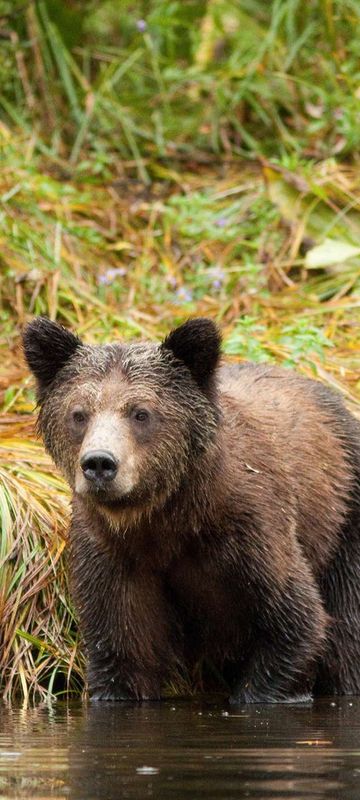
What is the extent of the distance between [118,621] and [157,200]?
658 cm

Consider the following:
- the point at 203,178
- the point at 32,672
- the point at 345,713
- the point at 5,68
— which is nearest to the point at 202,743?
the point at 345,713

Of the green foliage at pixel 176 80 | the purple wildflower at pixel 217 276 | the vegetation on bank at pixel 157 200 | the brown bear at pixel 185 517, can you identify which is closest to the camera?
the brown bear at pixel 185 517

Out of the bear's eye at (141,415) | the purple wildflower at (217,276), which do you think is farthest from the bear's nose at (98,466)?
the purple wildflower at (217,276)

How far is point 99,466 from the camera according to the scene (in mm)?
5938

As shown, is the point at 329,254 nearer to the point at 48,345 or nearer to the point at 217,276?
the point at 217,276

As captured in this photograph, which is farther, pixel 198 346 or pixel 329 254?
pixel 329 254

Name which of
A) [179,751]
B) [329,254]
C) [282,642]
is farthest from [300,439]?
[329,254]

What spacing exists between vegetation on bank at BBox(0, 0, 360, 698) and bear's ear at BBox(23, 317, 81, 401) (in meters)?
1.12

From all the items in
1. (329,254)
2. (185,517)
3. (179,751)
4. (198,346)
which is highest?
(329,254)

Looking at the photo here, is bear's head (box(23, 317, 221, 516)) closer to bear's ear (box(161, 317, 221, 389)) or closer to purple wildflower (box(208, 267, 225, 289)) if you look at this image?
bear's ear (box(161, 317, 221, 389))

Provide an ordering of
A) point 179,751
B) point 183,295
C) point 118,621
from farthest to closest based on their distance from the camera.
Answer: point 183,295 < point 118,621 < point 179,751

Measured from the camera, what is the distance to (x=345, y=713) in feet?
21.8

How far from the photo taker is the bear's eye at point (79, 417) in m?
6.40

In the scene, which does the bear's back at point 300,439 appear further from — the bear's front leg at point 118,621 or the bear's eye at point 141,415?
the bear's front leg at point 118,621
